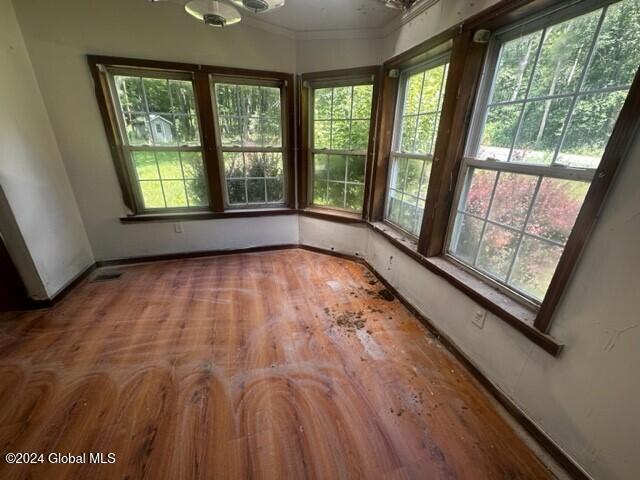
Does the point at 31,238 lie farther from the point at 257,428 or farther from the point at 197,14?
the point at 257,428

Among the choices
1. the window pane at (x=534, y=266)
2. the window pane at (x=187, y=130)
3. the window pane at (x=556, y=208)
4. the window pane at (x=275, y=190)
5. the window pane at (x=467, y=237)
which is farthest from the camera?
the window pane at (x=275, y=190)

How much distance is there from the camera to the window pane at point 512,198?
1.26 m

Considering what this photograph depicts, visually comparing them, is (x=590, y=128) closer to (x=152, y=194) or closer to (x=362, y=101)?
(x=362, y=101)

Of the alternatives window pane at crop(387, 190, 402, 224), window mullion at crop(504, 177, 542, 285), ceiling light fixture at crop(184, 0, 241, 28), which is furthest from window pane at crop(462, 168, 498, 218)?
ceiling light fixture at crop(184, 0, 241, 28)

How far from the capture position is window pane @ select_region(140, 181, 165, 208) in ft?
8.48

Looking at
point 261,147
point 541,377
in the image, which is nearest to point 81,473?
point 541,377

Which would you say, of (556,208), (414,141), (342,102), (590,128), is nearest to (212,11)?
(342,102)

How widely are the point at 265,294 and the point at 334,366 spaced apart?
3.12ft

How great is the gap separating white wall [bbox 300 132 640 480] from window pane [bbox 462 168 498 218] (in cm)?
58

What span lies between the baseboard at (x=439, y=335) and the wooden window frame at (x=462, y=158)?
1.31ft

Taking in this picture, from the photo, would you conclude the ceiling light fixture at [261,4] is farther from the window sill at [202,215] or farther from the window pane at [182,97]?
the window sill at [202,215]

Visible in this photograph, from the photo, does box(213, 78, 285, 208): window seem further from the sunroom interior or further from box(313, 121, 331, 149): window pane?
box(313, 121, 331, 149): window pane

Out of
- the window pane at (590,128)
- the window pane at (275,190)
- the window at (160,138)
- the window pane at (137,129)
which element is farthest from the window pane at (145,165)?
the window pane at (590,128)

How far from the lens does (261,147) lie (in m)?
2.72
